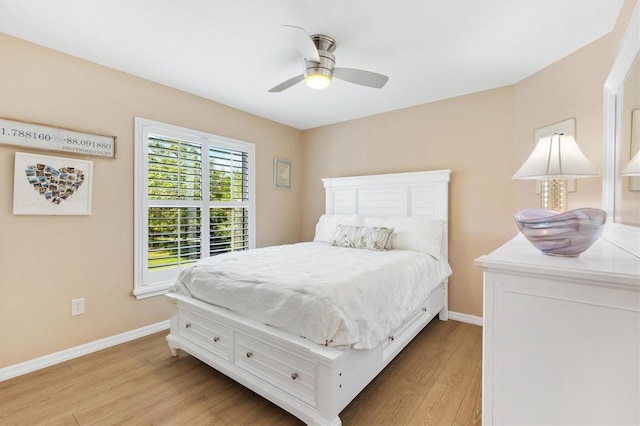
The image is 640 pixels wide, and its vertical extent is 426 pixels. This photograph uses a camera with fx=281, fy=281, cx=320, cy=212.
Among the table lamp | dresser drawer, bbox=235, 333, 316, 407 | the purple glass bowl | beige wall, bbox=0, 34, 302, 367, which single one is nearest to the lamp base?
the table lamp

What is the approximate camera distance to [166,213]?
2930 mm

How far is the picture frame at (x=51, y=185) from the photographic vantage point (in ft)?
6.91

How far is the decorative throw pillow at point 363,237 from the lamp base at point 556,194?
4.42ft

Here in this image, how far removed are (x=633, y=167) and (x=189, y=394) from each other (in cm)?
272

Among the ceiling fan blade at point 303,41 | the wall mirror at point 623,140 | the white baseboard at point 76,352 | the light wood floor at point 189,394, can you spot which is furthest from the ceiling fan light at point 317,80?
the white baseboard at point 76,352

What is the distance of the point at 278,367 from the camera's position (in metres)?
1.66

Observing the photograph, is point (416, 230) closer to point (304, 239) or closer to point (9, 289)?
point (304, 239)

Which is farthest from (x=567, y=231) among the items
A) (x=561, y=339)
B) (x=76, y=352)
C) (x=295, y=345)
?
(x=76, y=352)

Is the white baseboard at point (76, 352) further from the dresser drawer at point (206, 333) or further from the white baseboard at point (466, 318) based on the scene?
the white baseboard at point (466, 318)

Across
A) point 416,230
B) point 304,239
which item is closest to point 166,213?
point 304,239

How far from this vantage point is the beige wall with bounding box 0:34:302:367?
2.08 m

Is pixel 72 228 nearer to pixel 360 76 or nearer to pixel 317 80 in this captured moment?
pixel 317 80

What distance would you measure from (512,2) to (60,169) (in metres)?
3.43

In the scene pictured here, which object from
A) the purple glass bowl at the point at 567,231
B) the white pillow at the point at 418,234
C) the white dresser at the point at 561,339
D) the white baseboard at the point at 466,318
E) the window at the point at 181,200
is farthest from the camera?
the white baseboard at the point at 466,318
